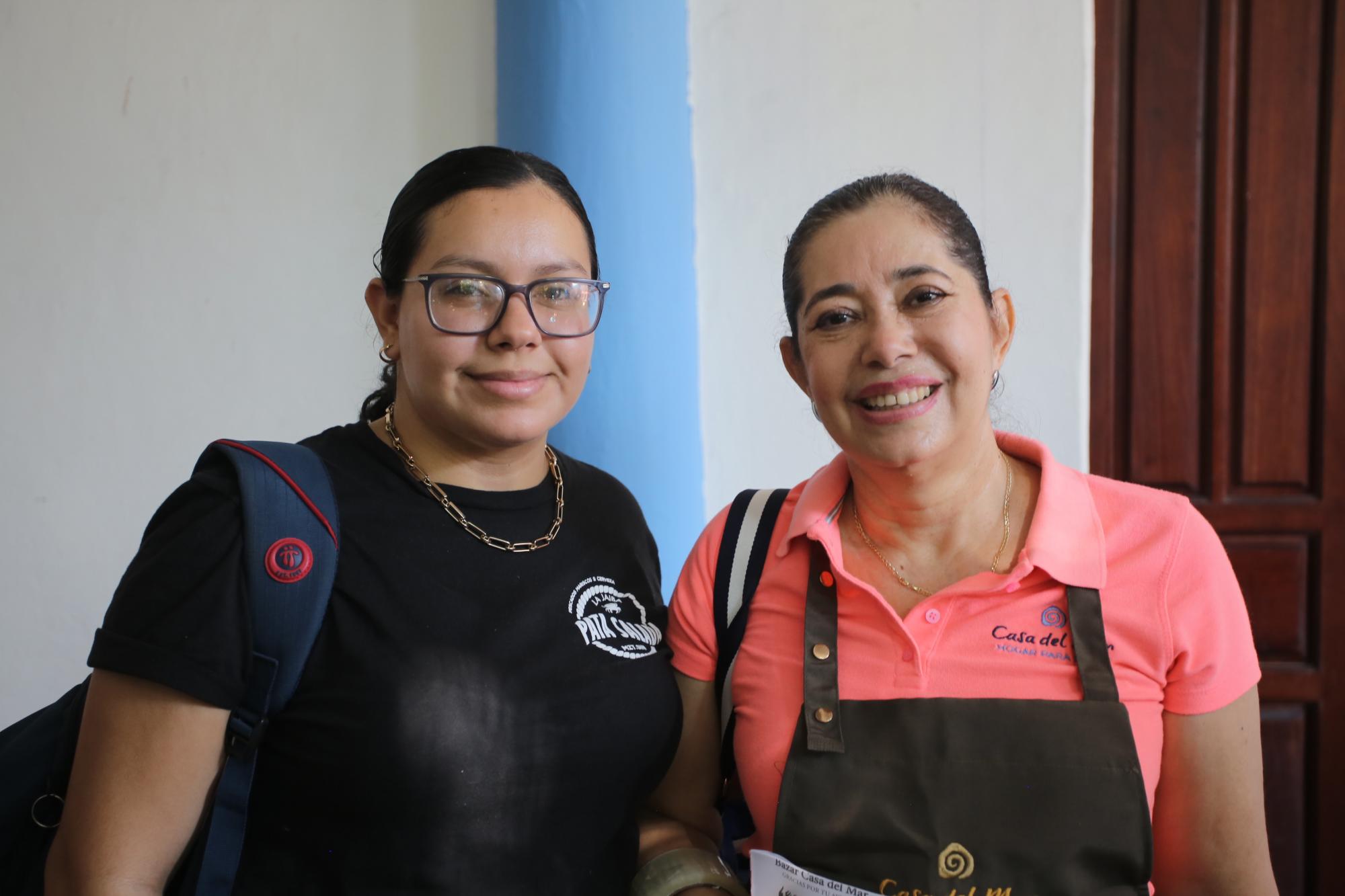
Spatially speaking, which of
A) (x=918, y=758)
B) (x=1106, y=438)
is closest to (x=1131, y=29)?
(x=1106, y=438)

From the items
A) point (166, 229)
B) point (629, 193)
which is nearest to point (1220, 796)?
point (629, 193)

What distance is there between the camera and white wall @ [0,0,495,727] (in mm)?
2805

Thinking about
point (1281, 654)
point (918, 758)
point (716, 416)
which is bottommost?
point (1281, 654)

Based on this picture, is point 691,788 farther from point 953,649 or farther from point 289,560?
point 289,560

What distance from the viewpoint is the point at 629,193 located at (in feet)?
8.29

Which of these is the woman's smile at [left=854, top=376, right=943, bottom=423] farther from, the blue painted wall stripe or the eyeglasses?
the blue painted wall stripe

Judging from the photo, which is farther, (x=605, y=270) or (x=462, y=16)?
(x=462, y=16)

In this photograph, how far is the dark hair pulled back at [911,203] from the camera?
164cm

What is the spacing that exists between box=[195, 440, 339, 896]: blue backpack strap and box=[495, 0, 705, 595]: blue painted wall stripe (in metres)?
1.24

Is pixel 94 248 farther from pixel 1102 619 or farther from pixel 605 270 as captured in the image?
pixel 1102 619

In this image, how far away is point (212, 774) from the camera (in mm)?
1273

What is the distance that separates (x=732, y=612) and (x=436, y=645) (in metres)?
Result: 0.55

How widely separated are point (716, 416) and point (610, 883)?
1.52 metres

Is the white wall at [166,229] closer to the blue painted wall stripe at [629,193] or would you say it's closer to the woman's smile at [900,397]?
the blue painted wall stripe at [629,193]
